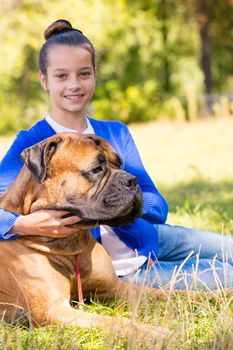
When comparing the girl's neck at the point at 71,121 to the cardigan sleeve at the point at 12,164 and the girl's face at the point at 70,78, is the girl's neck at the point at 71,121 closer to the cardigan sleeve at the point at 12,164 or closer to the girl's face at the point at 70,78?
the girl's face at the point at 70,78

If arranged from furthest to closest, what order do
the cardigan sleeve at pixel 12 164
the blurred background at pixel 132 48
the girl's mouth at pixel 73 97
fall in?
the blurred background at pixel 132 48 < the girl's mouth at pixel 73 97 < the cardigan sleeve at pixel 12 164

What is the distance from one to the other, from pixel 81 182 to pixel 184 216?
346cm

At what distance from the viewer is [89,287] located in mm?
4090

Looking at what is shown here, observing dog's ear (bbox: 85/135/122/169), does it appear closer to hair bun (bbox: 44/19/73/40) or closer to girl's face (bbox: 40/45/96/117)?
girl's face (bbox: 40/45/96/117)

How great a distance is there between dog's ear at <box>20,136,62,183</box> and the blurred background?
53.1 ft

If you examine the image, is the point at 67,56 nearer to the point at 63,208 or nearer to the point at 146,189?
the point at 146,189

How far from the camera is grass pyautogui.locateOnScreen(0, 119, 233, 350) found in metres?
3.30

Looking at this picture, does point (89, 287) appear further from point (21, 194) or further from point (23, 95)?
point (23, 95)

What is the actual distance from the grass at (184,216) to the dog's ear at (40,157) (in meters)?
0.80

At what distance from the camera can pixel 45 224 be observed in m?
3.71

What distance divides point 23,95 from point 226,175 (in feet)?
73.6

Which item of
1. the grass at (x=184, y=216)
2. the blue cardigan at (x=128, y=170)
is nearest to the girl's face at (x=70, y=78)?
the blue cardigan at (x=128, y=170)

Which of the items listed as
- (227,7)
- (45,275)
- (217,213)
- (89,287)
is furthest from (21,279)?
(227,7)

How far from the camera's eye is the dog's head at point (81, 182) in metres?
3.63
